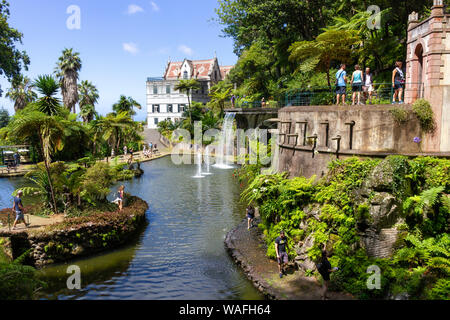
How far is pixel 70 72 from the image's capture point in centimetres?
4456

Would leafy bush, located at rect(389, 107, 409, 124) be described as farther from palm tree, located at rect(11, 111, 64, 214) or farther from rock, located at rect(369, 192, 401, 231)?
palm tree, located at rect(11, 111, 64, 214)

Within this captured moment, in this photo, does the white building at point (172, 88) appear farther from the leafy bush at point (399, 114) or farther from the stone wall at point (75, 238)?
the leafy bush at point (399, 114)

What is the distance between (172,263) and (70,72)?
37.9m

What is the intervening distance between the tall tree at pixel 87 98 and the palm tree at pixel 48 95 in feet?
102

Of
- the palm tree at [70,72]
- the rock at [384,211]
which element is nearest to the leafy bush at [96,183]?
the rock at [384,211]

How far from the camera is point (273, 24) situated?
116 feet

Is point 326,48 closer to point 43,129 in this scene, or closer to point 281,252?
point 281,252

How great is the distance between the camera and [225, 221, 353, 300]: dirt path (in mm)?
11117

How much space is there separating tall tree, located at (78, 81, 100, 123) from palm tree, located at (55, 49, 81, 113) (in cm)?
203

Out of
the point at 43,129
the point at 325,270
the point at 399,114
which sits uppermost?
the point at 399,114

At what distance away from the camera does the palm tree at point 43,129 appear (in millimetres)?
15820

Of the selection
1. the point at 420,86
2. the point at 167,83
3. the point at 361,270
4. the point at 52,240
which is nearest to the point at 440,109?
the point at 420,86

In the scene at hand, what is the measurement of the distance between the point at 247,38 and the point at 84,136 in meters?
24.9

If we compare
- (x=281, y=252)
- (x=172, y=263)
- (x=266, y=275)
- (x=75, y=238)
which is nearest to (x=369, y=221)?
(x=281, y=252)
